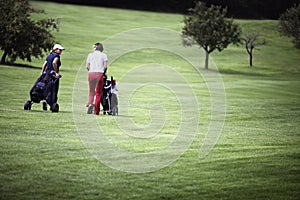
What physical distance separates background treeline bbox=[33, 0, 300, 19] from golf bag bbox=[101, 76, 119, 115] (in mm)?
102185

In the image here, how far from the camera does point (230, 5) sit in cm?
12962

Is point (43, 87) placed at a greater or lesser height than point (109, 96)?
greater

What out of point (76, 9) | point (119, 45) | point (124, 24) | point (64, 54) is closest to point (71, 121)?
point (64, 54)

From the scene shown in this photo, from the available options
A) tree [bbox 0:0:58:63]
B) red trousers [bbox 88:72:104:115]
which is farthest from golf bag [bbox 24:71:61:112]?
tree [bbox 0:0:58:63]

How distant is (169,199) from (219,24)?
7253cm

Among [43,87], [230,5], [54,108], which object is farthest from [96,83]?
[230,5]

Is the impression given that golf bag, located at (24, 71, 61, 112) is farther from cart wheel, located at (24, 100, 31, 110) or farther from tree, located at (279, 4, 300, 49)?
tree, located at (279, 4, 300, 49)

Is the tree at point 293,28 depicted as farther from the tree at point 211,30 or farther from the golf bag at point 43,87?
the golf bag at point 43,87

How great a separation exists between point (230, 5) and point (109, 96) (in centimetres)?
11003

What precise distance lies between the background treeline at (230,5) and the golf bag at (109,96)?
102 metres

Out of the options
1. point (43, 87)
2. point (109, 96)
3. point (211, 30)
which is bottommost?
point (109, 96)

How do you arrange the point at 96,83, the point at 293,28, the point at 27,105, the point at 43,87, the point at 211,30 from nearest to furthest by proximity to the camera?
1. the point at 43,87
2. the point at 96,83
3. the point at 27,105
4. the point at 211,30
5. the point at 293,28

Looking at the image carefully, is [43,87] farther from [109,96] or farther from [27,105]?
[109,96]

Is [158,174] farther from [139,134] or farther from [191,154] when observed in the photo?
[139,134]
